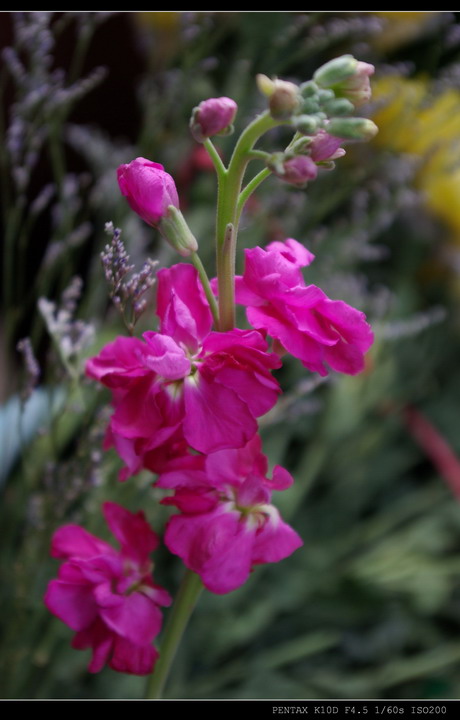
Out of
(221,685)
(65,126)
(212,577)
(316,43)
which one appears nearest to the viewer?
(212,577)

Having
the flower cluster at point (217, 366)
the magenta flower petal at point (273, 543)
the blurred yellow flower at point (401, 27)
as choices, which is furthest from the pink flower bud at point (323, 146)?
the blurred yellow flower at point (401, 27)

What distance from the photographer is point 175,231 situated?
0.74 ft

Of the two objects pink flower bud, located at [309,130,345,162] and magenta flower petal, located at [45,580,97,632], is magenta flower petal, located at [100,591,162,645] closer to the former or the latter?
magenta flower petal, located at [45,580,97,632]

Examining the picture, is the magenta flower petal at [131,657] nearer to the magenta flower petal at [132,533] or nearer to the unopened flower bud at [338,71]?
the magenta flower petal at [132,533]

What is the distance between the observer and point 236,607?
0.55 metres

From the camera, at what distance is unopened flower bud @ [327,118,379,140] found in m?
0.20

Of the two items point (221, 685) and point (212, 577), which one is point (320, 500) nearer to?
point (221, 685)

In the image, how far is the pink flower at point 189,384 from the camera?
0.22 metres

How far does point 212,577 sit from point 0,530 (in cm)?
28

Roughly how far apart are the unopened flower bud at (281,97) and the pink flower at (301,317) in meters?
0.04

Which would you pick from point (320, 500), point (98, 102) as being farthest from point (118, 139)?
point (320, 500)

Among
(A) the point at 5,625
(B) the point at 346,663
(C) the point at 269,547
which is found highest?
(C) the point at 269,547

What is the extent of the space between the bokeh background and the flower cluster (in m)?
0.10

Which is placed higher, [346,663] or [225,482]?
[225,482]
